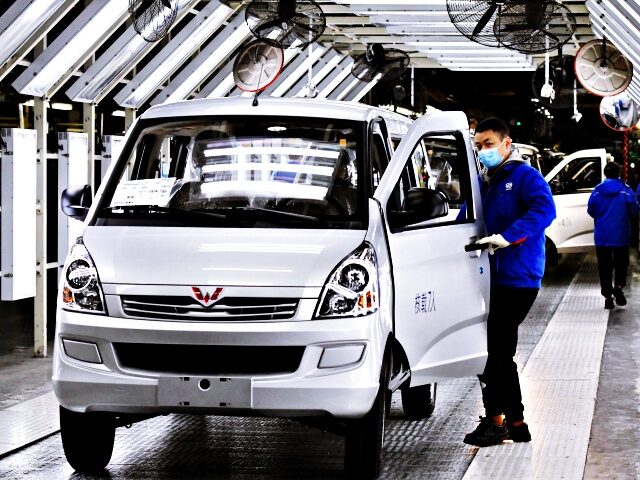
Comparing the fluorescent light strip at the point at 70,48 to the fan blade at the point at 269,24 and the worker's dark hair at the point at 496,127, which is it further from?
the worker's dark hair at the point at 496,127

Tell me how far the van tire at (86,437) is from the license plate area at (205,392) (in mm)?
542

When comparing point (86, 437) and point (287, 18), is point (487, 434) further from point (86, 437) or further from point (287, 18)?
point (287, 18)

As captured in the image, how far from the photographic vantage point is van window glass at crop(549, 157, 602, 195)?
21906 millimetres

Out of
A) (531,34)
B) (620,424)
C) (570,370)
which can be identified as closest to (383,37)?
(531,34)

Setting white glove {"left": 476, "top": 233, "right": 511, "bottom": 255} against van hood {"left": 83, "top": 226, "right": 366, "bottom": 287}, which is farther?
white glove {"left": 476, "top": 233, "right": 511, "bottom": 255}

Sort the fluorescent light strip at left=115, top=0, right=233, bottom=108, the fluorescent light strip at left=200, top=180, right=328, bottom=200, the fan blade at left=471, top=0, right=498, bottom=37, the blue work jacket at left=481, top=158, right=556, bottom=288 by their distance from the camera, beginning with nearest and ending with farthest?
the fluorescent light strip at left=200, top=180, right=328, bottom=200, the blue work jacket at left=481, top=158, right=556, bottom=288, the fan blade at left=471, top=0, right=498, bottom=37, the fluorescent light strip at left=115, top=0, right=233, bottom=108

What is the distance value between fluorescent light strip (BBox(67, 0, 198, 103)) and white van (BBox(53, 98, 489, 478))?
217 inches

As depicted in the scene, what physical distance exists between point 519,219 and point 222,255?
201cm

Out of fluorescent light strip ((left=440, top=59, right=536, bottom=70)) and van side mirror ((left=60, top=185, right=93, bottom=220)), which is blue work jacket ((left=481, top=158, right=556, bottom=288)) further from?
fluorescent light strip ((left=440, top=59, right=536, bottom=70))

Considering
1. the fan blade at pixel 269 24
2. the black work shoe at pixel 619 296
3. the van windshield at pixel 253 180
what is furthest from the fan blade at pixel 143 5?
the black work shoe at pixel 619 296

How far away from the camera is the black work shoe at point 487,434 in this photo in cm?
771

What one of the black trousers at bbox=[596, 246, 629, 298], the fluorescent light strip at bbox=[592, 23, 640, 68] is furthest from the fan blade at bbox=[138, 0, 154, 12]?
the black trousers at bbox=[596, 246, 629, 298]

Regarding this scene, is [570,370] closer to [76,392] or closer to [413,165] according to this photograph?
[413,165]

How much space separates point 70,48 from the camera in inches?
467
